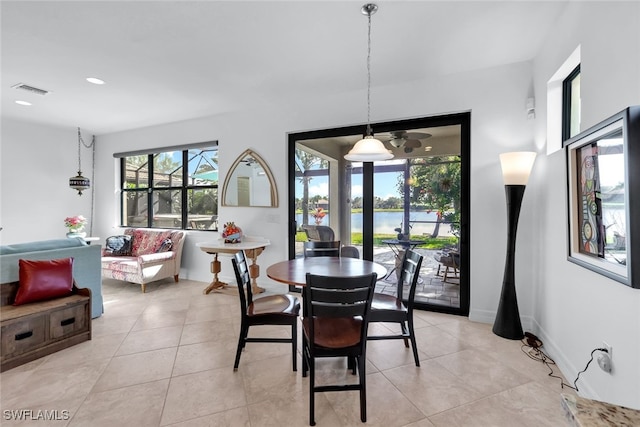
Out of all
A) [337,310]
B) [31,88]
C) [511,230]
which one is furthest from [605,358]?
[31,88]

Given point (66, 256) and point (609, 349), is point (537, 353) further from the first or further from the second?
point (66, 256)

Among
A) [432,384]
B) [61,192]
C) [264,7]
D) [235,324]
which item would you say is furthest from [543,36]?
[61,192]

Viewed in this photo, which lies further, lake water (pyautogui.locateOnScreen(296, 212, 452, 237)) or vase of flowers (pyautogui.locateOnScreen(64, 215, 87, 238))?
vase of flowers (pyautogui.locateOnScreen(64, 215, 87, 238))

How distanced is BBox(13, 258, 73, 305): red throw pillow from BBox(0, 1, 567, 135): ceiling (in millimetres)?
1987

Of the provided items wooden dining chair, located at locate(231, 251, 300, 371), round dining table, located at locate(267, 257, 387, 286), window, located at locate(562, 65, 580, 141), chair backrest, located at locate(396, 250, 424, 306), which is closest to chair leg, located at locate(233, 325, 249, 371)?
wooden dining chair, located at locate(231, 251, 300, 371)

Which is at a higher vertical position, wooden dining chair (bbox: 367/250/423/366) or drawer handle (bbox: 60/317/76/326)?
wooden dining chair (bbox: 367/250/423/366)

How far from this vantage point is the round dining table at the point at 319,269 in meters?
2.12

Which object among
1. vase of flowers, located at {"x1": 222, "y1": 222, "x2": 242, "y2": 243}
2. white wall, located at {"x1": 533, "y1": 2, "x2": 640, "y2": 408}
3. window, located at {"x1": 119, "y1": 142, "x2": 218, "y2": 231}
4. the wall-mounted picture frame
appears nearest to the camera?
the wall-mounted picture frame

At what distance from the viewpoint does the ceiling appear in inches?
85.2

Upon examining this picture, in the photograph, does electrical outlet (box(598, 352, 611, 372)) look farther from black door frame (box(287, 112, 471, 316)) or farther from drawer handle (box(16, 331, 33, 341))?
drawer handle (box(16, 331, 33, 341))

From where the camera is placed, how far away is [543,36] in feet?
8.16

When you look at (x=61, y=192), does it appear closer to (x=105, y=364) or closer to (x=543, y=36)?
(x=105, y=364)

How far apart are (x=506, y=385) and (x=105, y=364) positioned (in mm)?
3035

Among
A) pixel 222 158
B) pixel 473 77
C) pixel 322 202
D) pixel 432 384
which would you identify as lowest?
pixel 432 384
